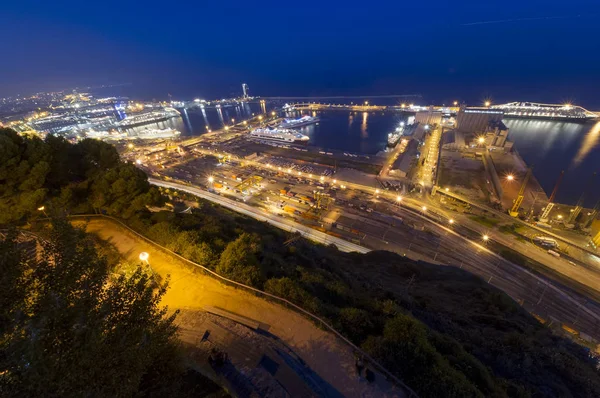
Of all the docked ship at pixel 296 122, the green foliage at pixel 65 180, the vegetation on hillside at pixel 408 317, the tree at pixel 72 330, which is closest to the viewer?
the tree at pixel 72 330

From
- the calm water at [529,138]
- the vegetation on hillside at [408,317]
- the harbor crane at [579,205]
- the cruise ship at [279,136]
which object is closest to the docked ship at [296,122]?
the calm water at [529,138]

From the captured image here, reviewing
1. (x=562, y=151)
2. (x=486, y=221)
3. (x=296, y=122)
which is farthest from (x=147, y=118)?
(x=562, y=151)

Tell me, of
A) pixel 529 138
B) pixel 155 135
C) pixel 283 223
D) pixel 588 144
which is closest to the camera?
pixel 283 223

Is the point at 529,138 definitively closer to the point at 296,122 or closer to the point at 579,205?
the point at 579,205

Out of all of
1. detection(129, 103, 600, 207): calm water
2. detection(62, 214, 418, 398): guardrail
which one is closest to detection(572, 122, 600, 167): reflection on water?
detection(129, 103, 600, 207): calm water

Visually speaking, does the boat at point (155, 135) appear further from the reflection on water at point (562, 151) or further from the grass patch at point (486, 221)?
the reflection on water at point (562, 151)

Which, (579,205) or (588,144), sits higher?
(588,144)
